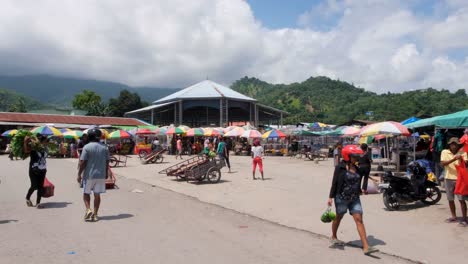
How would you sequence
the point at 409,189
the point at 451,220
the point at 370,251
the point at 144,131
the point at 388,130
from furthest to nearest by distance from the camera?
the point at 144,131, the point at 388,130, the point at 409,189, the point at 451,220, the point at 370,251

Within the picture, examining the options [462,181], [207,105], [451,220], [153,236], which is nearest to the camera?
[153,236]

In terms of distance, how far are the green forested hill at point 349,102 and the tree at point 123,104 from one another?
34.6m

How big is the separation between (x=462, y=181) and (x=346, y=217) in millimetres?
2225

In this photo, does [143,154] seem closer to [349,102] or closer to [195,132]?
[195,132]

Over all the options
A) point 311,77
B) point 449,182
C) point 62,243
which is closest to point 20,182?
point 62,243

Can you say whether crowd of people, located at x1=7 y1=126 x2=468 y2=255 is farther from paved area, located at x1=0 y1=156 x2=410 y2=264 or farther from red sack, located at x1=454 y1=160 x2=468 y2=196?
paved area, located at x1=0 y1=156 x2=410 y2=264

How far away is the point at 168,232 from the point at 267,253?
1921 mm

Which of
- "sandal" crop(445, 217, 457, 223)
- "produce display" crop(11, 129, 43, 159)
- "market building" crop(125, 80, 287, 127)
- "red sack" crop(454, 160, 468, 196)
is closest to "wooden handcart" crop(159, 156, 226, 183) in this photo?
"produce display" crop(11, 129, 43, 159)

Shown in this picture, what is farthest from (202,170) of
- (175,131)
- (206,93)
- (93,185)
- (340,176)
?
(206,93)

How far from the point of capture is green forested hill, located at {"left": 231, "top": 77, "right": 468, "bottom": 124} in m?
62.6

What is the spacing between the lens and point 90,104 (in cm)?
7694

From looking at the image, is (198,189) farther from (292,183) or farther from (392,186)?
(392,186)

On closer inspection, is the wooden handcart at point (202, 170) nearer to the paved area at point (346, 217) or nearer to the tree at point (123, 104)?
the paved area at point (346, 217)

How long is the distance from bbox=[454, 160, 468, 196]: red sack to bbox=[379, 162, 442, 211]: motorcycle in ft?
5.86
